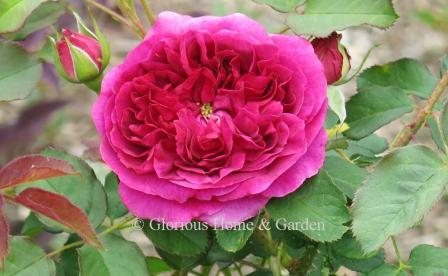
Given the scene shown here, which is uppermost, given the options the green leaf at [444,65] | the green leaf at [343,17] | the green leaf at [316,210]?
the green leaf at [343,17]

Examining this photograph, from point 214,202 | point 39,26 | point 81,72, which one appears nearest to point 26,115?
point 39,26

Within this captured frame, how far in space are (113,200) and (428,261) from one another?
0.31m

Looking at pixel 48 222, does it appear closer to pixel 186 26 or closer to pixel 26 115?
pixel 186 26

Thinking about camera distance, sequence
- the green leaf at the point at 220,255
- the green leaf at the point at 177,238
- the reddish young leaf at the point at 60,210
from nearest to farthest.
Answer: the reddish young leaf at the point at 60,210 < the green leaf at the point at 177,238 < the green leaf at the point at 220,255

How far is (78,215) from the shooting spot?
0.61 m

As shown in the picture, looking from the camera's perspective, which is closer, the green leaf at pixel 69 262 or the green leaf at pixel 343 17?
the green leaf at pixel 343 17

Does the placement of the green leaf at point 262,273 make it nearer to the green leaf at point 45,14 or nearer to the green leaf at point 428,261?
the green leaf at point 428,261

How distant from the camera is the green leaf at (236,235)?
642 millimetres

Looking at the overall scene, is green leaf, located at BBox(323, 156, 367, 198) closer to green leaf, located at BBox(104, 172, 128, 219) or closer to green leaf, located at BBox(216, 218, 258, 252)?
green leaf, located at BBox(216, 218, 258, 252)

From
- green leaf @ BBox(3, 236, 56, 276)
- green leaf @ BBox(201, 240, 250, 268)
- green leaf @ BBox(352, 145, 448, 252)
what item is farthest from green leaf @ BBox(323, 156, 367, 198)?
green leaf @ BBox(3, 236, 56, 276)

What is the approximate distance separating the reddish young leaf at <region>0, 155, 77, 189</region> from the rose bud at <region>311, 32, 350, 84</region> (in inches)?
9.0

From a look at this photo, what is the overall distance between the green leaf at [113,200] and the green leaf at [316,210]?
20cm

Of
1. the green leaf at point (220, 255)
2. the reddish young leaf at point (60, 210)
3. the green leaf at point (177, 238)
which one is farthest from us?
the green leaf at point (220, 255)

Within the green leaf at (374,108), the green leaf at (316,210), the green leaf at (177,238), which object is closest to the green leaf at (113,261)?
the green leaf at (177,238)
